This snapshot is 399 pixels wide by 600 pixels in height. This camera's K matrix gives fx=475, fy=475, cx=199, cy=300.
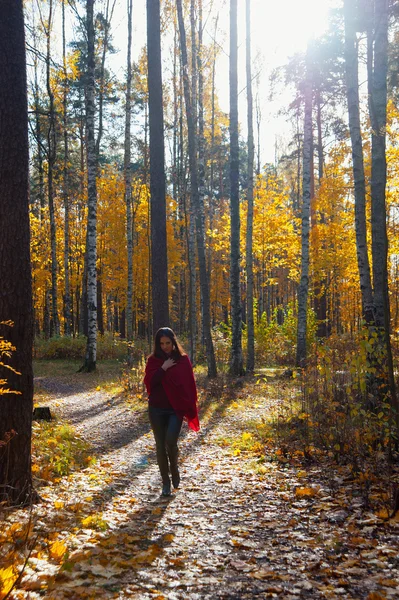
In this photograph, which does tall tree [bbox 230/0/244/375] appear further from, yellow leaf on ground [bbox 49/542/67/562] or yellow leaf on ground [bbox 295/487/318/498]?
yellow leaf on ground [bbox 49/542/67/562]

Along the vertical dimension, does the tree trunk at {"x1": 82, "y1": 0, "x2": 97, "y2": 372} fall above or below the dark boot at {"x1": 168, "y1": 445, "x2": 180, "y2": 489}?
above

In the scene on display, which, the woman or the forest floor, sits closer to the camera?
the forest floor

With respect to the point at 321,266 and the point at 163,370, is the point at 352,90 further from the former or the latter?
the point at 321,266

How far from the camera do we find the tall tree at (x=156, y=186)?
10117 mm

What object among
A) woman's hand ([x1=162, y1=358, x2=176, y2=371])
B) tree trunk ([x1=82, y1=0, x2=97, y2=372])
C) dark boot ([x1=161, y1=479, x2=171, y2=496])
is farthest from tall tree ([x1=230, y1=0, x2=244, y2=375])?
dark boot ([x1=161, y1=479, x2=171, y2=496])

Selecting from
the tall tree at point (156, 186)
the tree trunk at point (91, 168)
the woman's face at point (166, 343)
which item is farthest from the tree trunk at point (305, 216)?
the woman's face at point (166, 343)

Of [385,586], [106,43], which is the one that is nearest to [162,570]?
[385,586]

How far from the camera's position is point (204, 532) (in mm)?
4543

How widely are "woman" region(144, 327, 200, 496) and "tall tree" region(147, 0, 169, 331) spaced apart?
425cm

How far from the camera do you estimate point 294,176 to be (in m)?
39.6

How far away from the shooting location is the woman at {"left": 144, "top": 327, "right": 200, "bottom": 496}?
573 cm

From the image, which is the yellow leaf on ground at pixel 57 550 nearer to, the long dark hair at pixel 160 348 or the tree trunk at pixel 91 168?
the long dark hair at pixel 160 348

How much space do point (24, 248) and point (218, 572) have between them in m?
3.49

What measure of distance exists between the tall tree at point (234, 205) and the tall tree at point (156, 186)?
15.6 feet
